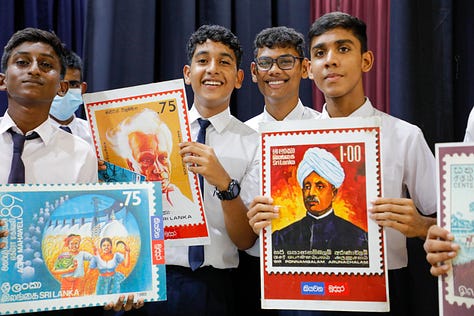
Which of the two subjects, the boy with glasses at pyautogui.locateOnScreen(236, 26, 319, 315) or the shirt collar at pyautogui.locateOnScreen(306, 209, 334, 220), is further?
the boy with glasses at pyautogui.locateOnScreen(236, 26, 319, 315)

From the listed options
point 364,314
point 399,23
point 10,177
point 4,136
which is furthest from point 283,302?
point 399,23

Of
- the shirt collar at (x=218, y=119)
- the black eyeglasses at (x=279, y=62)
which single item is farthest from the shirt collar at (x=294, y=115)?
the shirt collar at (x=218, y=119)

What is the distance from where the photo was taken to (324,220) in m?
1.54

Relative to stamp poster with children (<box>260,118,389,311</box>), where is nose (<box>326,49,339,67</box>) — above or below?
above

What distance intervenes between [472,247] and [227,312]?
925 millimetres

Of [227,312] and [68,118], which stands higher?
[68,118]

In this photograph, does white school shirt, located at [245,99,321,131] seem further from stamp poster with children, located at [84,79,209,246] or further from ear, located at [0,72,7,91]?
ear, located at [0,72,7,91]

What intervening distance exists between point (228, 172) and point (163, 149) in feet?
1.00

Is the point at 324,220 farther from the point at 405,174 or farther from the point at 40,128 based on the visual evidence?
the point at 40,128

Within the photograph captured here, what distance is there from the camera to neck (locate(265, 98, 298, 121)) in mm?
2279

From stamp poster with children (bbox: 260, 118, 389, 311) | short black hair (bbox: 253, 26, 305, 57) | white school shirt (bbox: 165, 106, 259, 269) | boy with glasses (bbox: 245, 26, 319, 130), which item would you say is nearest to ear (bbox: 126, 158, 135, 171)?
white school shirt (bbox: 165, 106, 259, 269)

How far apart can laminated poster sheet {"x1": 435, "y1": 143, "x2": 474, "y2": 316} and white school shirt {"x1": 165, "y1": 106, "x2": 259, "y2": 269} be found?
0.73m

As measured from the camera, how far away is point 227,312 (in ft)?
6.25

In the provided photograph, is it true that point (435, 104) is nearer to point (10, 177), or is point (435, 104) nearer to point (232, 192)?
point (232, 192)
